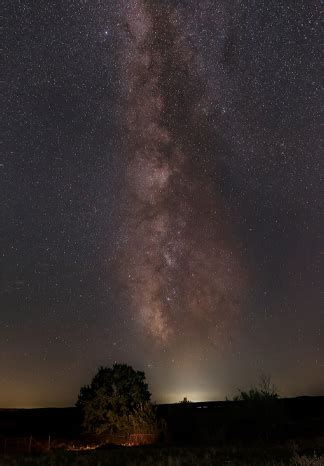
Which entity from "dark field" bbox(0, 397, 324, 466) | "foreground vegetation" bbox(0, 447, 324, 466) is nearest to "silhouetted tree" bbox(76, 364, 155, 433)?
"dark field" bbox(0, 397, 324, 466)

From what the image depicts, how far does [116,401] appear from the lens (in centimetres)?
3934

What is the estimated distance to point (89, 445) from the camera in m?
37.4

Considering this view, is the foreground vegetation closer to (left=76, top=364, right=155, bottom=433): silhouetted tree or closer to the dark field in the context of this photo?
the dark field

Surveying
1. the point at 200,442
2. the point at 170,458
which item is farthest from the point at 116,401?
the point at 170,458

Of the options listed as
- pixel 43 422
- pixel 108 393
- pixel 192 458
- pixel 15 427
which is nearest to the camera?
pixel 192 458

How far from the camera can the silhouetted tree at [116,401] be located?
38375 millimetres

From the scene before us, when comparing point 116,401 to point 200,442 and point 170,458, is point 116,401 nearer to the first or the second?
point 200,442

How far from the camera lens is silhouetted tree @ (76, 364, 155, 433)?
126 ft

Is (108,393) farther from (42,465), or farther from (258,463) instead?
(258,463)

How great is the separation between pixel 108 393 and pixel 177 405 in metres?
6.83

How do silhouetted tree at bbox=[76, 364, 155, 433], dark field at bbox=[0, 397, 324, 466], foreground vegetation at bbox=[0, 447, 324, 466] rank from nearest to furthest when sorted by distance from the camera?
foreground vegetation at bbox=[0, 447, 324, 466] < dark field at bbox=[0, 397, 324, 466] < silhouetted tree at bbox=[76, 364, 155, 433]

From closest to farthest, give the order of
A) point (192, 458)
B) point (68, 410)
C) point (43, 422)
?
point (192, 458)
point (43, 422)
point (68, 410)

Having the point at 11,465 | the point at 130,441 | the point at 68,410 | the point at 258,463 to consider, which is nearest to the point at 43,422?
the point at 68,410

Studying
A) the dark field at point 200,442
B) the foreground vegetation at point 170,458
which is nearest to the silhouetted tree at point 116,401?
the dark field at point 200,442
